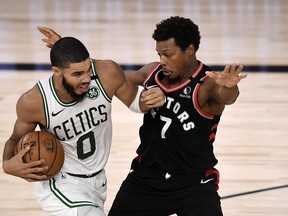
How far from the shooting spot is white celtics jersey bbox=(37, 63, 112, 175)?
4.74m

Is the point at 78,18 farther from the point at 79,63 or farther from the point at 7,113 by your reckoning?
the point at 79,63

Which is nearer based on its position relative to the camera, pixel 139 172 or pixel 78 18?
pixel 139 172

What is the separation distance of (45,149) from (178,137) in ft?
2.67

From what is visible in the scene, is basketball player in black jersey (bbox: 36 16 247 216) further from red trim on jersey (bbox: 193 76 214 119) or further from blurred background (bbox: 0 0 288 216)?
blurred background (bbox: 0 0 288 216)

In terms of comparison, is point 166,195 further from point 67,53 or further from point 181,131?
point 67,53

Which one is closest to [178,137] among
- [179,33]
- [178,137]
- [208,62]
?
[178,137]

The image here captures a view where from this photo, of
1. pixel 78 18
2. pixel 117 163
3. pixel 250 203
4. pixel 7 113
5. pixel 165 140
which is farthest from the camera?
pixel 78 18

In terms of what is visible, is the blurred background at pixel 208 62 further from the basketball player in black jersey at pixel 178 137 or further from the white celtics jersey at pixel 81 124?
the white celtics jersey at pixel 81 124

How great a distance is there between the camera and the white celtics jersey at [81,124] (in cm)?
474

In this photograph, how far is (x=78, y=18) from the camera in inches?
564

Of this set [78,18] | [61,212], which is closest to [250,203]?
[61,212]

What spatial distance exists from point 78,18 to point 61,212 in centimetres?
983

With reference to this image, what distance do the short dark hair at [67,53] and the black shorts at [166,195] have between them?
2.87 ft

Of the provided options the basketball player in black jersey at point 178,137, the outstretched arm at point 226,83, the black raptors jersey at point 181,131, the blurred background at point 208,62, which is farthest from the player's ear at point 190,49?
the blurred background at point 208,62
